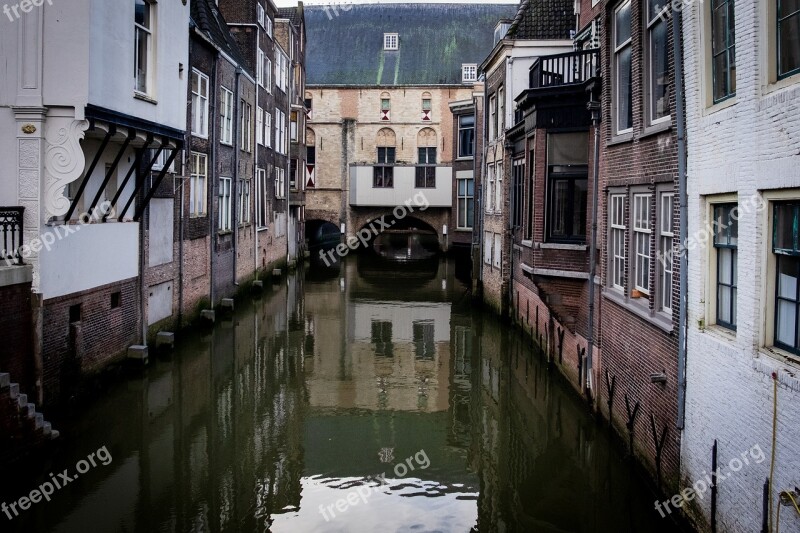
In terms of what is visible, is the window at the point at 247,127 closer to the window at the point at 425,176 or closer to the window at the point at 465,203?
the window at the point at 465,203

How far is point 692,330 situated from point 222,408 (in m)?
8.45

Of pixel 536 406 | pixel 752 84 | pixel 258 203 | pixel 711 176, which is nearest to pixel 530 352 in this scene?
pixel 536 406

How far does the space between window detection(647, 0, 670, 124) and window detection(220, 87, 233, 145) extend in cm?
1646

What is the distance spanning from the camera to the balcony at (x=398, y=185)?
153 feet

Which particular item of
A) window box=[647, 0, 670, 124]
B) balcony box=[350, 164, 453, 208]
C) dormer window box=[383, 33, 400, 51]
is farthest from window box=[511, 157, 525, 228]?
dormer window box=[383, 33, 400, 51]

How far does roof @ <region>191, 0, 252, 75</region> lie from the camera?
22.9m

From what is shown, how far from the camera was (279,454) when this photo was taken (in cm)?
1141

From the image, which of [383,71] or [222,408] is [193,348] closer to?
[222,408]

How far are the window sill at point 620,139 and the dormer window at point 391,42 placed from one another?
4341 cm

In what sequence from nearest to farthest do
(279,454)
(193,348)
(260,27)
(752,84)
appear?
(752,84)
(279,454)
(193,348)
(260,27)

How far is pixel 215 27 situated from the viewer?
25.3 meters

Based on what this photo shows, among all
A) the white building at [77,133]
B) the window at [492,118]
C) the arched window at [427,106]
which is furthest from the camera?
the arched window at [427,106]

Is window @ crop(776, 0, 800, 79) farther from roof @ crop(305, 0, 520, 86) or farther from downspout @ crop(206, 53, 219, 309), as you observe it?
roof @ crop(305, 0, 520, 86)

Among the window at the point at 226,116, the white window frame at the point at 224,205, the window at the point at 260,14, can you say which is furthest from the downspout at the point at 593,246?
the window at the point at 260,14
